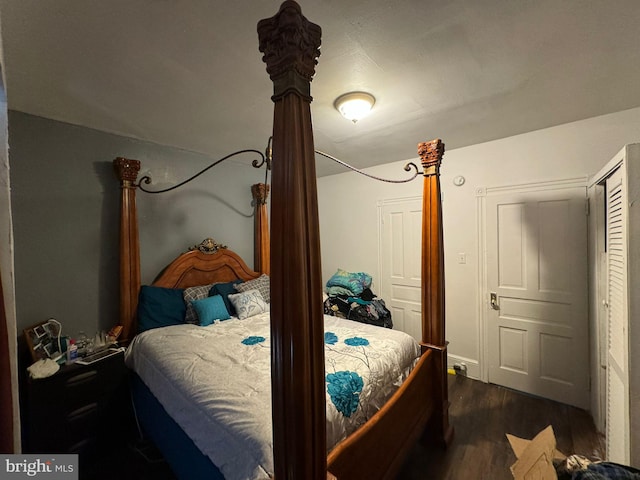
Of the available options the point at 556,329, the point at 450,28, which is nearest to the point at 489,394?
the point at 556,329

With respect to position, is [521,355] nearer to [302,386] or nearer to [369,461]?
[369,461]

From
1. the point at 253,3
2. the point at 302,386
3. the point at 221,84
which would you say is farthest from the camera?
the point at 221,84

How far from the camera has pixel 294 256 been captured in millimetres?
697

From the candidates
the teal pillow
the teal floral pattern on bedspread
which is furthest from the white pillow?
the teal floral pattern on bedspread

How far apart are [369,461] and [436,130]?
2.46 m

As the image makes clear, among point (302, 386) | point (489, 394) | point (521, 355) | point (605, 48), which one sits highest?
point (605, 48)

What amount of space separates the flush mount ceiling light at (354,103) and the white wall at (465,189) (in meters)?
0.96

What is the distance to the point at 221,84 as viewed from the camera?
5.14 ft

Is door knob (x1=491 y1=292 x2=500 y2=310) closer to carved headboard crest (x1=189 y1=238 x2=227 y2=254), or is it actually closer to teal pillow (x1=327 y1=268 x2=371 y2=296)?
teal pillow (x1=327 y1=268 x2=371 y2=296)

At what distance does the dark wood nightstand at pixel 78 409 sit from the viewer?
1516 millimetres

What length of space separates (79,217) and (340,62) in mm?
2365

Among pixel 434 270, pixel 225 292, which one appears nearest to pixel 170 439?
pixel 225 292

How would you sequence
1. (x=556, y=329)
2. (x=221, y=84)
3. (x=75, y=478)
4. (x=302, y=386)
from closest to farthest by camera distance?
(x=302, y=386), (x=75, y=478), (x=221, y=84), (x=556, y=329)

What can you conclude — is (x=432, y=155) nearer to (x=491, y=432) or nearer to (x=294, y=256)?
(x=294, y=256)
